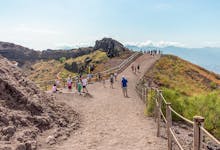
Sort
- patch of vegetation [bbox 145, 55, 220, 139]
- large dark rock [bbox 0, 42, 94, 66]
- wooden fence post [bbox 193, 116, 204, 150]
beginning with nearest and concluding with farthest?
wooden fence post [bbox 193, 116, 204, 150] → patch of vegetation [bbox 145, 55, 220, 139] → large dark rock [bbox 0, 42, 94, 66]

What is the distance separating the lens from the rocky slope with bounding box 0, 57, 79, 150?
10.3 meters

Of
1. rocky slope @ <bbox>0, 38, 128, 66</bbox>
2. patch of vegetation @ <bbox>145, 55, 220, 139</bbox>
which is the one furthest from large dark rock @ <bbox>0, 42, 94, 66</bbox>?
patch of vegetation @ <bbox>145, 55, 220, 139</bbox>

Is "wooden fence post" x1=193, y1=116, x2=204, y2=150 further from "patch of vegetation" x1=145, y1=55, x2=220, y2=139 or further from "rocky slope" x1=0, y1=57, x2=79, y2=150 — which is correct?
"patch of vegetation" x1=145, y1=55, x2=220, y2=139

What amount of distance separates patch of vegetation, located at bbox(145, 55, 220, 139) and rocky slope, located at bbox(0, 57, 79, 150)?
5.43 metres

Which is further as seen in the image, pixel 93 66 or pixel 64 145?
pixel 93 66

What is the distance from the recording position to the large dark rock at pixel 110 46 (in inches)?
3261

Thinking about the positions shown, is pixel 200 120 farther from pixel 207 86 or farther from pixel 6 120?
pixel 207 86

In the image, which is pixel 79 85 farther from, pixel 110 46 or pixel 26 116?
pixel 110 46

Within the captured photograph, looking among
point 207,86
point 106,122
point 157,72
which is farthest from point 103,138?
point 207,86

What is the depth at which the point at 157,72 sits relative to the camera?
5231 cm

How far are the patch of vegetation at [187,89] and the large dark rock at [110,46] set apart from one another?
1733 cm

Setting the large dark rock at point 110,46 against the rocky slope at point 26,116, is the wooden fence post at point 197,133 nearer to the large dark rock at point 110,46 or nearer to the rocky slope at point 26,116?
the rocky slope at point 26,116

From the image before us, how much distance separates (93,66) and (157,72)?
26772 mm

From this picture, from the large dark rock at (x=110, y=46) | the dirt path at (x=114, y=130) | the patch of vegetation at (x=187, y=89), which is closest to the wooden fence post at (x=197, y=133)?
the dirt path at (x=114, y=130)
